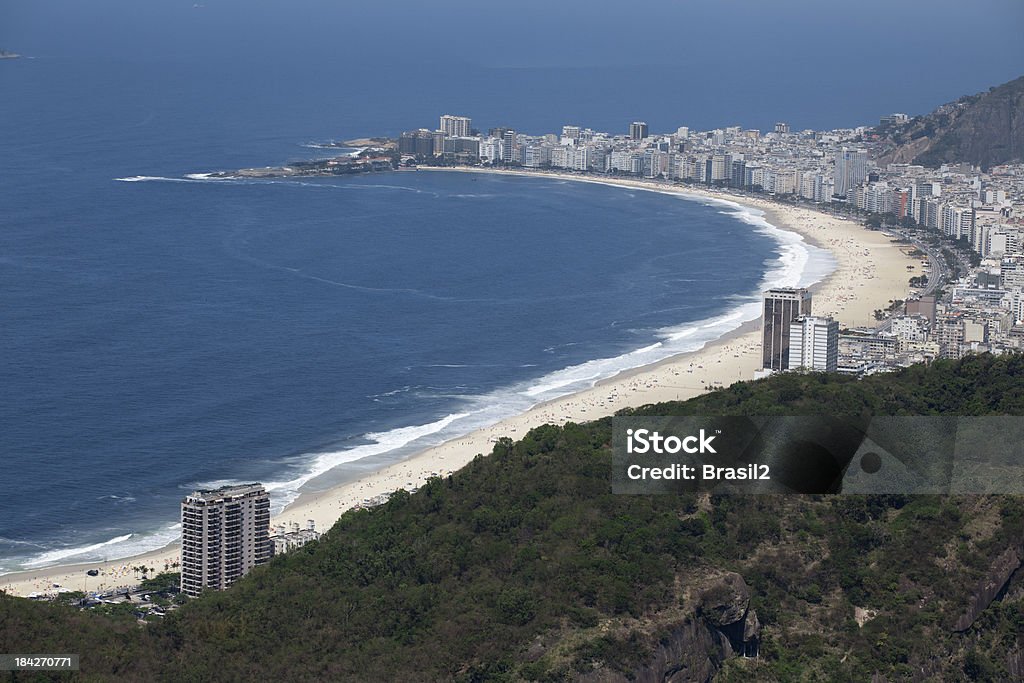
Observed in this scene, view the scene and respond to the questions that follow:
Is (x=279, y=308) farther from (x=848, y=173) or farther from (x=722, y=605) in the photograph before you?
(x=848, y=173)

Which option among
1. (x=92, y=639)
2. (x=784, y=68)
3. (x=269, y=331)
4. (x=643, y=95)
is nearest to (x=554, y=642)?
(x=92, y=639)

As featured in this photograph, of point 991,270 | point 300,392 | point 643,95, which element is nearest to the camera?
point 300,392

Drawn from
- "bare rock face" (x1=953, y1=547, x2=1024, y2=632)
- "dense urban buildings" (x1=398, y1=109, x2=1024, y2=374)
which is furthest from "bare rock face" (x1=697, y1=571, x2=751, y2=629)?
"dense urban buildings" (x1=398, y1=109, x2=1024, y2=374)

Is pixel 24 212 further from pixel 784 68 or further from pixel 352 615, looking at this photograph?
pixel 784 68

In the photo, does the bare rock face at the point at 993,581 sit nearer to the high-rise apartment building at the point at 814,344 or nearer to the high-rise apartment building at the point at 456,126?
the high-rise apartment building at the point at 814,344

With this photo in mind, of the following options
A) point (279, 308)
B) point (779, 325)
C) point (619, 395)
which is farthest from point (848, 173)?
point (619, 395)

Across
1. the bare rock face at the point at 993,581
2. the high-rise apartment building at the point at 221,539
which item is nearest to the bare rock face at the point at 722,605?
the bare rock face at the point at 993,581
